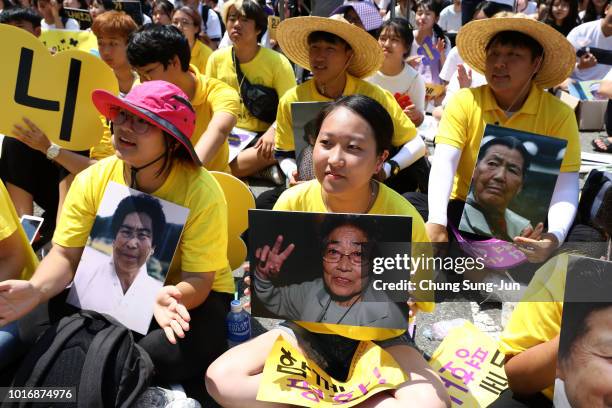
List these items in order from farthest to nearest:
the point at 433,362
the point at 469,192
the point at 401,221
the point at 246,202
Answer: the point at 246,202 < the point at 469,192 < the point at 433,362 < the point at 401,221

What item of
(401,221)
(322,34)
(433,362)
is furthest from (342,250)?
(322,34)

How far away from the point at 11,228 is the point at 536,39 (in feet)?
7.58

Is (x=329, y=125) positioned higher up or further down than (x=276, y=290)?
higher up

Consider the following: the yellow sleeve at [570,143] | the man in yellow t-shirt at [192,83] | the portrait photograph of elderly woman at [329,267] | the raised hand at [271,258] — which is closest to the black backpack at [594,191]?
the yellow sleeve at [570,143]

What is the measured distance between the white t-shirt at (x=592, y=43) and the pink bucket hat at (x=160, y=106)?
4.80 meters

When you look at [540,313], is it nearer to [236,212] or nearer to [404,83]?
[236,212]

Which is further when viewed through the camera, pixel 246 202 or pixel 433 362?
pixel 246 202

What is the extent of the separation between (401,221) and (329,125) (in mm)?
399

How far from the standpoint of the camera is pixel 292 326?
81.2 inches

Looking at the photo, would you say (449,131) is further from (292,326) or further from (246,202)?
(292,326)

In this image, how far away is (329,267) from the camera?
74.4 inches

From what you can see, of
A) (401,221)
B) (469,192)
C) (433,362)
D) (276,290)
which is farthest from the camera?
(469,192)

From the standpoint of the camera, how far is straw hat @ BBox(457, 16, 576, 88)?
2711 mm

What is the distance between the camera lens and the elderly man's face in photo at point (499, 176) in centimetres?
271
